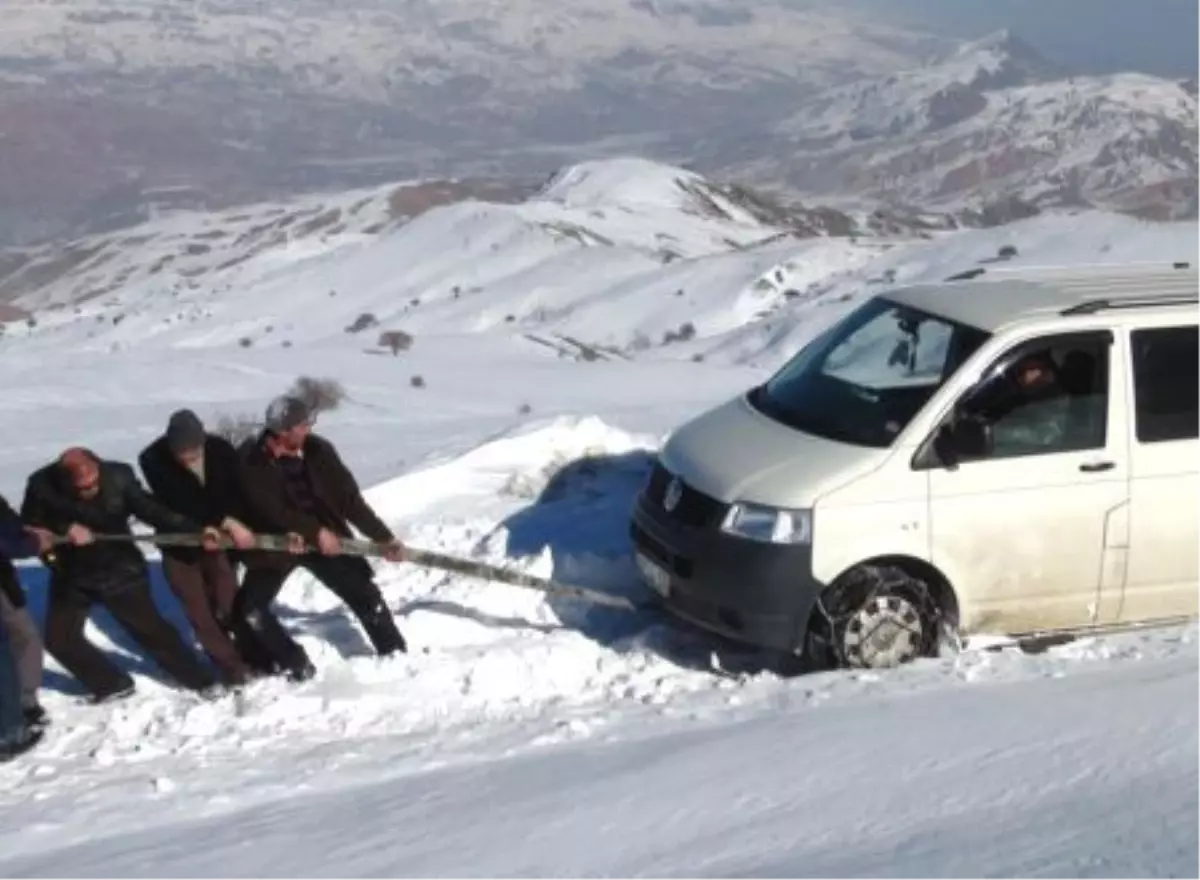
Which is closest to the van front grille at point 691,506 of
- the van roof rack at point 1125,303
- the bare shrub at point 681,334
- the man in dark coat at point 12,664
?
the van roof rack at point 1125,303

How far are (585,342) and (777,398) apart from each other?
31.1 metres

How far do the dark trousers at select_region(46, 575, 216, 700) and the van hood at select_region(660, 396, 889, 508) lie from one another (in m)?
2.53

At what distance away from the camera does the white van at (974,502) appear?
7414 millimetres

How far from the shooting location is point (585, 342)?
3944cm

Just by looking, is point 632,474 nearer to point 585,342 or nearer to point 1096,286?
point 1096,286

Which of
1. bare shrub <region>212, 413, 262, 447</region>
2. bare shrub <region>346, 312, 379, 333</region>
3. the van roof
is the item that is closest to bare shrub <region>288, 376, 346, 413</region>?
bare shrub <region>212, 413, 262, 447</region>

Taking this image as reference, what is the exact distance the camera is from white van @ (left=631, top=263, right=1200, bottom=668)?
7.41 meters

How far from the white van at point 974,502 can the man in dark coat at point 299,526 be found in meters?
1.43

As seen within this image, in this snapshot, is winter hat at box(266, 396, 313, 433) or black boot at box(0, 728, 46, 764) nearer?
black boot at box(0, 728, 46, 764)

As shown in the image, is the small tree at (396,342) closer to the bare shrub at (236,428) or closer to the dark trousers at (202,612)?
the bare shrub at (236,428)

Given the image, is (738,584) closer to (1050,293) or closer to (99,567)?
(1050,293)

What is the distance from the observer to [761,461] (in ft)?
25.1

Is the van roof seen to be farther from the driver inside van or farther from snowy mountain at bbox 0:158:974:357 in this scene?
snowy mountain at bbox 0:158:974:357

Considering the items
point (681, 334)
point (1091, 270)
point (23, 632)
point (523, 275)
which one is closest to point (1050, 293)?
point (1091, 270)
